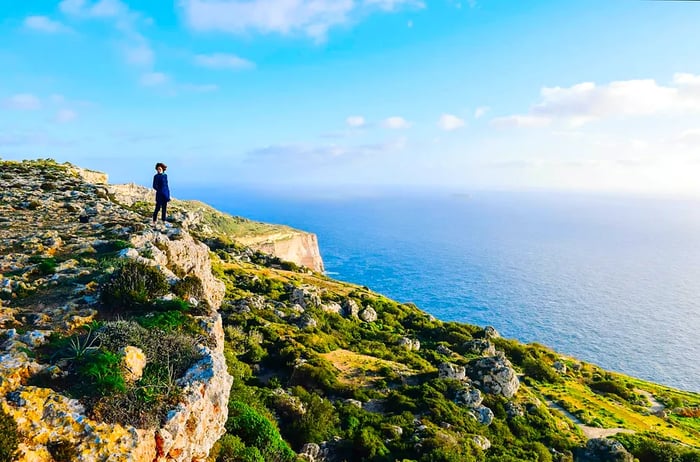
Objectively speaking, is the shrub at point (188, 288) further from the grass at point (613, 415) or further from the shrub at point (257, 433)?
the grass at point (613, 415)

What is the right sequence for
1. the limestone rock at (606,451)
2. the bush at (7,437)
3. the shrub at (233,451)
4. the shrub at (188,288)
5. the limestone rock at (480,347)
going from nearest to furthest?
the bush at (7,437), the shrub at (233,451), the shrub at (188,288), the limestone rock at (606,451), the limestone rock at (480,347)

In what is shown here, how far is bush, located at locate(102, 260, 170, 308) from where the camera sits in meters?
11.8

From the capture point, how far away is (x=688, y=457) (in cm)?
2205

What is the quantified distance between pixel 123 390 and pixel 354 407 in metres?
15.5

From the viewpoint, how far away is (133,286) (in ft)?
39.9

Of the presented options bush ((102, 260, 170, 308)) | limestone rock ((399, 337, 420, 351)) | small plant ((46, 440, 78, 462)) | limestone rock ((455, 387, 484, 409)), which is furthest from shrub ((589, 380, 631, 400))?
small plant ((46, 440, 78, 462))

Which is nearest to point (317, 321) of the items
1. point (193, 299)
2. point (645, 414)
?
point (193, 299)

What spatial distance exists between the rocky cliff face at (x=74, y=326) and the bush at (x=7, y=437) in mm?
128

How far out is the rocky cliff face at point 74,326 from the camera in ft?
21.9

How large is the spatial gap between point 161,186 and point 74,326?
38.3 ft

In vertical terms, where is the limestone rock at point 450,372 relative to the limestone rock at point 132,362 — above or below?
below

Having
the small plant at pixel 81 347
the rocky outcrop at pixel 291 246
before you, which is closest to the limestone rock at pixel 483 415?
the small plant at pixel 81 347

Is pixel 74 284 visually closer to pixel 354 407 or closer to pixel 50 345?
pixel 50 345

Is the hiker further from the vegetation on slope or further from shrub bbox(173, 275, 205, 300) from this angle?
the vegetation on slope
